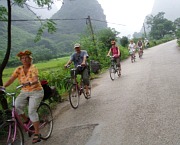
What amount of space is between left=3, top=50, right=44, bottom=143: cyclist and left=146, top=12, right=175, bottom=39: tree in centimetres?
8939

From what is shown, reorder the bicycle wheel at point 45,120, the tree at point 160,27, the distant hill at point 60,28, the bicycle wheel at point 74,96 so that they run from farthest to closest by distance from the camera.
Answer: the tree at point 160,27 < the distant hill at point 60,28 < the bicycle wheel at point 74,96 < the bicycle wheel at point 45,120

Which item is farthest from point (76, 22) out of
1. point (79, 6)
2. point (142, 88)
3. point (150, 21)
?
point (142, 88)

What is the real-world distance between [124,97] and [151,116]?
2.34 m

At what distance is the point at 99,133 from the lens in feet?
16.8

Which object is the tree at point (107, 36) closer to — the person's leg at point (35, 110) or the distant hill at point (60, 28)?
the person's leg at point (35, 110)

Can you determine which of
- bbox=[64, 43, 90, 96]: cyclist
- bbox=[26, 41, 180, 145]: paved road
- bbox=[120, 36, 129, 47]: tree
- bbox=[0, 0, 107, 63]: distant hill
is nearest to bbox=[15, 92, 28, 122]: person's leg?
bbox=[26, 41, 180, 145]: paved road

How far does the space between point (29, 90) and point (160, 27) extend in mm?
90021

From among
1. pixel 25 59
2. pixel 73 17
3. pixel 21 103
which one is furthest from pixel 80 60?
pixel 73 17

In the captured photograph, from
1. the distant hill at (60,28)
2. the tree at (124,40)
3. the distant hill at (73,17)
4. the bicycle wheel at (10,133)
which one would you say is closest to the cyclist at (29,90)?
the bicycle wheel at (10,133)

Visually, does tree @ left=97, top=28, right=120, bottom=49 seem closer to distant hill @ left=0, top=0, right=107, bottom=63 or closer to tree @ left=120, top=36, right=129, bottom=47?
tree @ left=120, top=36, right=129, bottom=47

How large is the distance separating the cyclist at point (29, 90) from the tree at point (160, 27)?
89.4 metres

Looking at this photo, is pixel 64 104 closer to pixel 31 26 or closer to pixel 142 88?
pixel 142 88

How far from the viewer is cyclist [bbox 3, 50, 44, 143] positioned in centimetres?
483

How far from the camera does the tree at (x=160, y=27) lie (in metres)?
90.6
